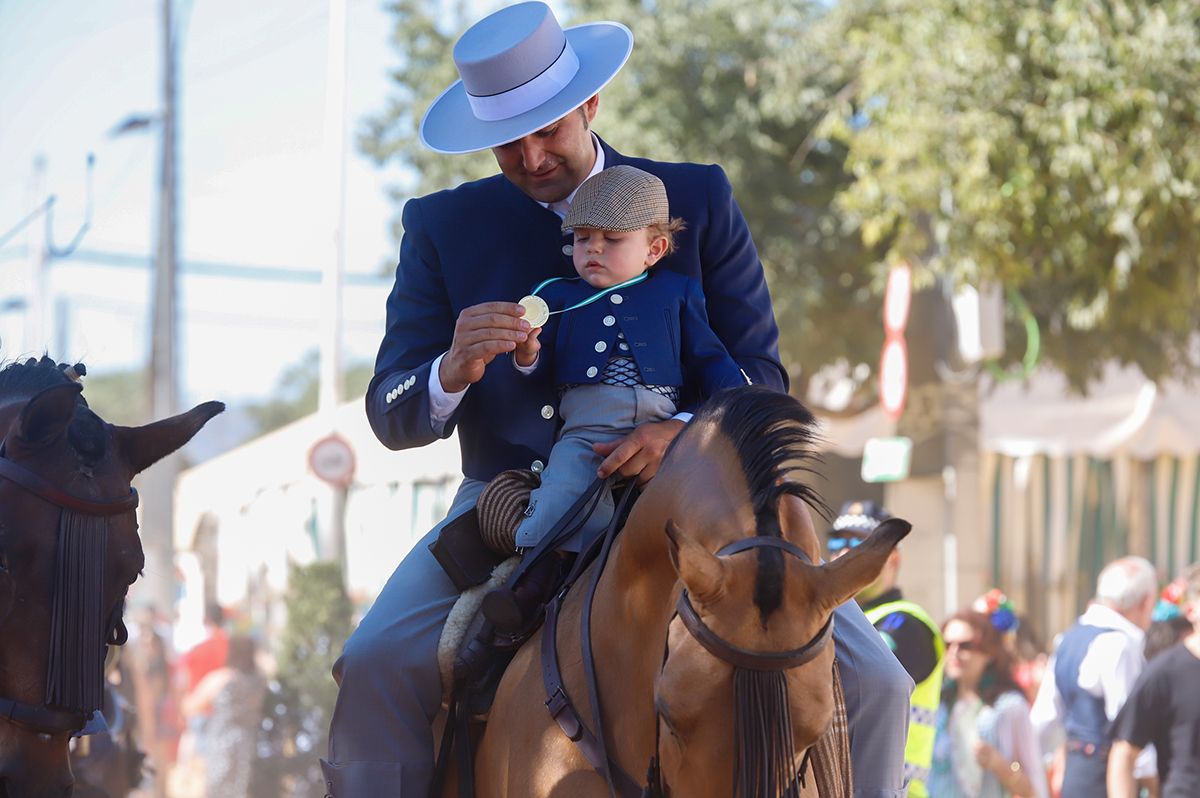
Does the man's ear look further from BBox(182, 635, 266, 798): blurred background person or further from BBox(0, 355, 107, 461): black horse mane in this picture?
BBox(182, 635, 266, 798): blurred background person

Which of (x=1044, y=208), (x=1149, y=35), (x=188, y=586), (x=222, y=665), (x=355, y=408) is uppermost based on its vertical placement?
(x=1149, y=35)

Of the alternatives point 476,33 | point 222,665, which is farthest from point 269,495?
point 476,33

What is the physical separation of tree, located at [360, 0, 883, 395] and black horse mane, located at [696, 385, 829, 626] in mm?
13829

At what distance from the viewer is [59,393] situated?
4.24 metres

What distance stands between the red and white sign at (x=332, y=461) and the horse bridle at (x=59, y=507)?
34.4ft

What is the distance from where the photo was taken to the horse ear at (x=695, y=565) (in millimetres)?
2996

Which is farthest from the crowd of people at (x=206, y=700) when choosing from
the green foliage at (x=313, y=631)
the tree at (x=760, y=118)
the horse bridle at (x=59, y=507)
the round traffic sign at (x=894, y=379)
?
the horse bridle at (x=59, y=507)

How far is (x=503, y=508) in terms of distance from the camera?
13.5ft

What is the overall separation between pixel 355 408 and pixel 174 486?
11.7 feet

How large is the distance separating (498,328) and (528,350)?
5.3 inches

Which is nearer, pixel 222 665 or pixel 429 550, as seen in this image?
pixel 429 550

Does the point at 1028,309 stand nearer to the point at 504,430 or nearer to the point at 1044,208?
the point at 1044,208

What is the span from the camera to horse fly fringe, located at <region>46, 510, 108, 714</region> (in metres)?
4.13

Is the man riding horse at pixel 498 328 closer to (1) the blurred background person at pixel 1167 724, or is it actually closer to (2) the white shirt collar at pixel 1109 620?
(1) the blurred background person at pixel 1167 724
